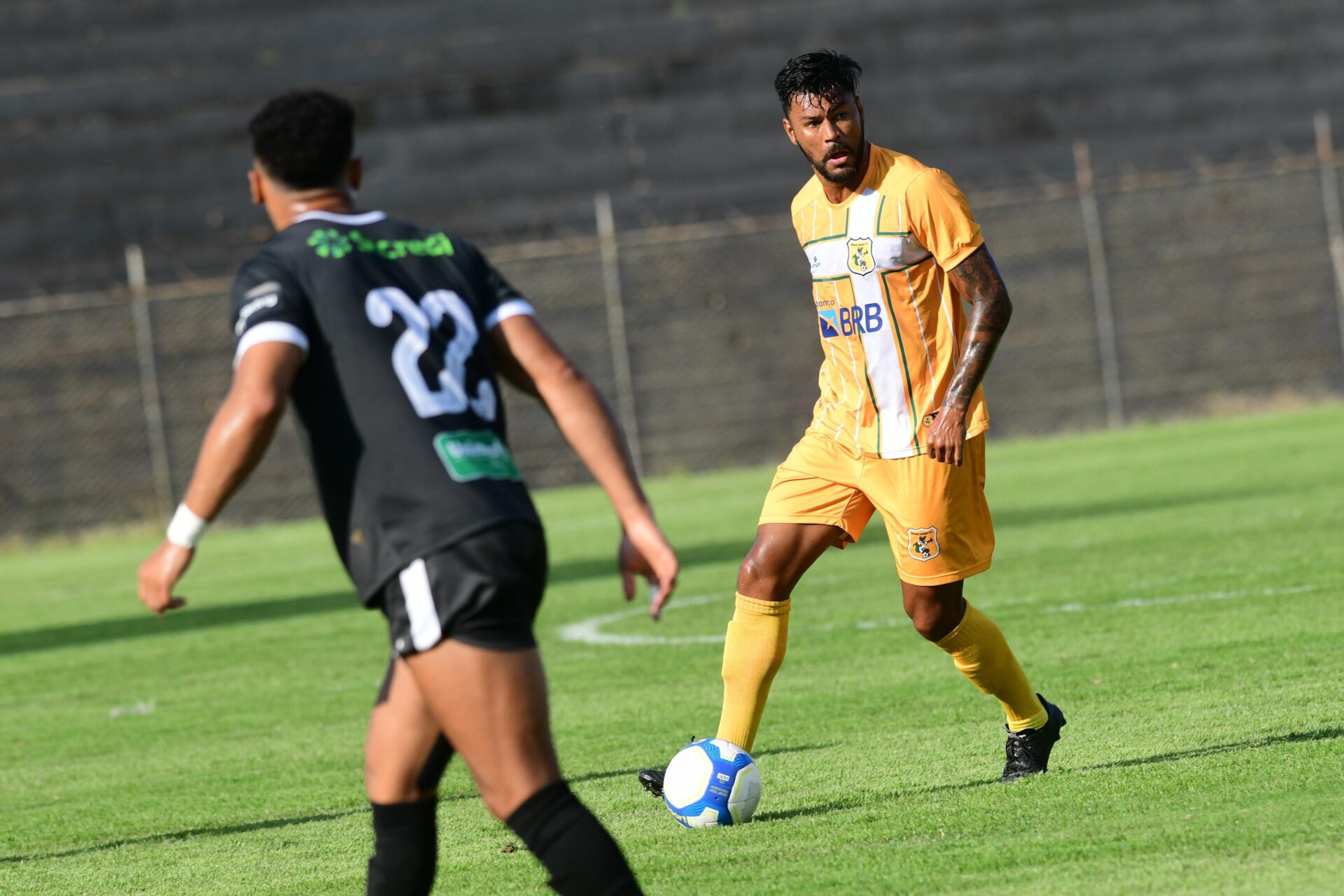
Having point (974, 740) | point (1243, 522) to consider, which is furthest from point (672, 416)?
point (974, 740)

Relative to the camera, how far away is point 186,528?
3.43 metres

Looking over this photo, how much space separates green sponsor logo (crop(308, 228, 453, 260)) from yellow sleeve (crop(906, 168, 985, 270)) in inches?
82.2

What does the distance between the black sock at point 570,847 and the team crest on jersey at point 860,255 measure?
2.46 metres

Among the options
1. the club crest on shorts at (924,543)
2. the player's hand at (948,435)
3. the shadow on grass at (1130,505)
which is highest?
the player's hand at (948,435)

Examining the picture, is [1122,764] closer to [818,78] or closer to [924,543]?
[924,543]

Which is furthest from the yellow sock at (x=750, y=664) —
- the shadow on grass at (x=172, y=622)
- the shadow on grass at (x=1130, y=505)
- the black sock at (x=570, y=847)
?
the shadow on grass at (x=1130, y=505)

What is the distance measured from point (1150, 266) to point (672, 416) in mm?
5621

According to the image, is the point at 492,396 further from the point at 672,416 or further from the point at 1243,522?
the point at 672,416

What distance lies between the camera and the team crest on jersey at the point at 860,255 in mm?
5438

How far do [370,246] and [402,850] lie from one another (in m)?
1.15

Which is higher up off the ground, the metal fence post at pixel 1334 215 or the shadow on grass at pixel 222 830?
the shadow on grass at pixel 222 830

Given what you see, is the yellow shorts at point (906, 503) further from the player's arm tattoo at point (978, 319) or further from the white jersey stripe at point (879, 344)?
the player's arm tattoo at point (978, 319)

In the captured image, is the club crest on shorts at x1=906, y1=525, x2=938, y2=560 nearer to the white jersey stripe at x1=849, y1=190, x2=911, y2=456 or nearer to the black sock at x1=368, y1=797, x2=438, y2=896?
the white jersey stripe at x1=849, y1=190, x2=911, y2=456

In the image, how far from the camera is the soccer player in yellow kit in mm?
5398
